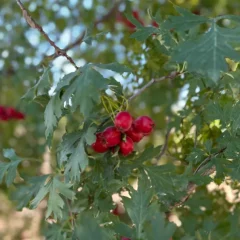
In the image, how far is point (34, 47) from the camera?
299 centimetres

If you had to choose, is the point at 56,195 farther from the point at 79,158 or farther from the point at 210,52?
the point at 210,52

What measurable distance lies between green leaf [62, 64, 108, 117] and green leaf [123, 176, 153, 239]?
6.5 inches

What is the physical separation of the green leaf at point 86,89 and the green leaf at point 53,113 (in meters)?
0.04

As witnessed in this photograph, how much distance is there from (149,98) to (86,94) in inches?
63.5

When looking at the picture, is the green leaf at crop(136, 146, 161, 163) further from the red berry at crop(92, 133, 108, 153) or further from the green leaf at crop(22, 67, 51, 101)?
the green leaf at crop(22, 67, 51, 101)

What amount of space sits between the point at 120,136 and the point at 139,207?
10.0 inches

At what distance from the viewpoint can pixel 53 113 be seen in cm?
106

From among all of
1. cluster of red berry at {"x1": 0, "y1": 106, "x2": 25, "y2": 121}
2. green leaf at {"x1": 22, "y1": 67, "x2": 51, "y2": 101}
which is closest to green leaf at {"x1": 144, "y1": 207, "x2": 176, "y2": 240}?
green leaf at {"x1": 22, "y1": 67, "x2": 51, "y2": 101}

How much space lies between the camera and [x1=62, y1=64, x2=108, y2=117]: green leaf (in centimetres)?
95

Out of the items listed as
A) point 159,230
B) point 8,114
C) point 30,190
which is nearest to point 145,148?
point 30,190

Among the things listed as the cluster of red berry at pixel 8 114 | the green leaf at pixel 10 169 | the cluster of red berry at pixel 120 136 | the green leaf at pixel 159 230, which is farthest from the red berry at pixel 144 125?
the cluster of red berry at pixel 8 114

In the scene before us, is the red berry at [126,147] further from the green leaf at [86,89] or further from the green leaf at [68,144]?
the green leaf at [86,89]

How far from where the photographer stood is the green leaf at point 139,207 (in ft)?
3.00

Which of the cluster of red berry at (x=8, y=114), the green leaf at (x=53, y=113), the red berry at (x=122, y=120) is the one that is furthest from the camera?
the cluster of red berry at (x=8, y=114)
